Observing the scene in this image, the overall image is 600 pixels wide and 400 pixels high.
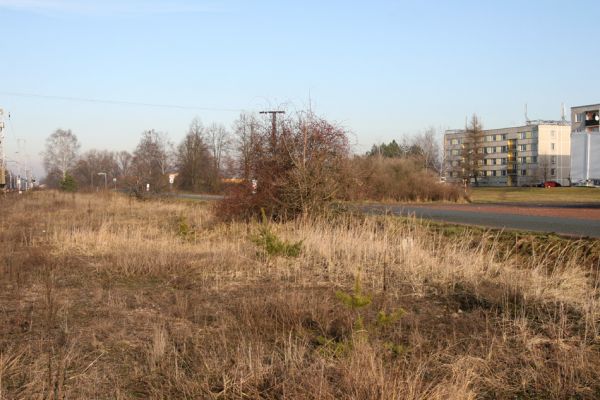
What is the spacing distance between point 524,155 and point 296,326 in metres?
117

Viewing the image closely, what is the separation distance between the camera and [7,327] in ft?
20.5

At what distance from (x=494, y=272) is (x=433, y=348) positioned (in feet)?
14.0

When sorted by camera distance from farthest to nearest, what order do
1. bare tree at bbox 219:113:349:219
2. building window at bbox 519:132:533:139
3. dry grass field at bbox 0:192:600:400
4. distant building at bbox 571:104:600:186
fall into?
1. building window at bbox 519:132:533:139
2. distant building at bbox 571:104:600:186
3. bare tree at bbox 219:113:349:219
4. dry grass field at bbox 0:192:600:400

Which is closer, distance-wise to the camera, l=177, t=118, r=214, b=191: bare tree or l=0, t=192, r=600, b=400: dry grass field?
l=0, t=192, r=600, b=400: dry grass field

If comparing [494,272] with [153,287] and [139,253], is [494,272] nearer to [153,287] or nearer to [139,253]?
[153,287]

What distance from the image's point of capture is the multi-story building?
10806cm

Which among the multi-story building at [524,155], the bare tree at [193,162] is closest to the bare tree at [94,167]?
the bare tree at [193,162]

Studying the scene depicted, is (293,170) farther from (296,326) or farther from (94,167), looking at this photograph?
(94,167)

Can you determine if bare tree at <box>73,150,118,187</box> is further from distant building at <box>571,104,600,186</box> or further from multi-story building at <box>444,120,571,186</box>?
distant building at <box>571,104,600,186</box>

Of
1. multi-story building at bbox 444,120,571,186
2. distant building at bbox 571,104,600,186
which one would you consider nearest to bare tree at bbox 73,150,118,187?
multi-story building at bbox 444,120,571,186

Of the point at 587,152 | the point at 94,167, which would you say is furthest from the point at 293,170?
the point at 94,167

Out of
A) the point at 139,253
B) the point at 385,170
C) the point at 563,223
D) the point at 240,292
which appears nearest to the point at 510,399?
the point at 240,292

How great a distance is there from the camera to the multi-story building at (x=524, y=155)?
108 meters

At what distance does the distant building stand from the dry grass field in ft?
181
